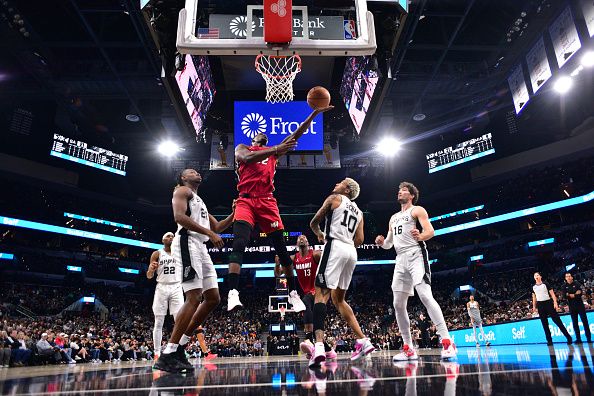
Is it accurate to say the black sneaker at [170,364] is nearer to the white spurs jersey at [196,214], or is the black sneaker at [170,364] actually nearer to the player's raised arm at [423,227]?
the white spurs jersey at [196,214]

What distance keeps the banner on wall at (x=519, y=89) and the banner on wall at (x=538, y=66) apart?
58 cm

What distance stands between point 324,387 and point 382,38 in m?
7.01

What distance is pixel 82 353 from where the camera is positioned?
524 inches

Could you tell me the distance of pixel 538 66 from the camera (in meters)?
12.1

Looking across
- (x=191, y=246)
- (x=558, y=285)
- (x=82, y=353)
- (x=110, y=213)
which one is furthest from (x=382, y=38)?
(x=110, y=213)

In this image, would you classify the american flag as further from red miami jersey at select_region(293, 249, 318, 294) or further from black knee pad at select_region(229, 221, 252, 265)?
red miami jersey at select_region(293, 249, 318, 294)

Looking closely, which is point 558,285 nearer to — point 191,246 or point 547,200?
point 547,200

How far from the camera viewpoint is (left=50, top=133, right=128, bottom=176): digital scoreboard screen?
24719 mm

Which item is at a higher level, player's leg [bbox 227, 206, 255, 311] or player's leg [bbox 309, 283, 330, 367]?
player's leg [bbox 227, 206, 255, 311]

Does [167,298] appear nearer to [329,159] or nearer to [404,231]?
[404,231]

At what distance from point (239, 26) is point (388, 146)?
53.6 feet

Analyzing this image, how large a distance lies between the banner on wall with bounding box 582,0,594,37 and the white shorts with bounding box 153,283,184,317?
1142cm

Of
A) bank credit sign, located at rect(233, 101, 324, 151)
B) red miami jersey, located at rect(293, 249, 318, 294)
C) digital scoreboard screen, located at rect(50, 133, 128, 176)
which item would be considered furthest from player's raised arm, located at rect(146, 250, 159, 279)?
digital scoreboard screen, located at rect(50, 133, 128, 176)

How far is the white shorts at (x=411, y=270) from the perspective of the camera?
199 inches
